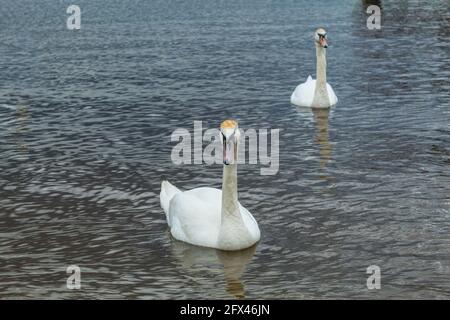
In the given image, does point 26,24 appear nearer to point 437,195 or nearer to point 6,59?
point 6,59

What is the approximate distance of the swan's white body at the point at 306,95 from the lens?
2594 centimetres

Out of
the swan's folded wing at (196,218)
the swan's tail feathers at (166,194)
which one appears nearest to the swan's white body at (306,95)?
the swan's tail feathers at (166,194)

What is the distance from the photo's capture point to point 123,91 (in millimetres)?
28484

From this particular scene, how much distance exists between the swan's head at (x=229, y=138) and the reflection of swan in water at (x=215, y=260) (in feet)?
4.93

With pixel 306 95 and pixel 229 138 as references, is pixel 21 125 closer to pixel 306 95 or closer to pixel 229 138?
pixel 306 95

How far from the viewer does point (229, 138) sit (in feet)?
48.3

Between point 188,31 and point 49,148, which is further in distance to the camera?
point 188,31

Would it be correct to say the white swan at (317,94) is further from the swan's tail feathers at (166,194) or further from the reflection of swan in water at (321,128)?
the swan's tail feathers at (166,194)

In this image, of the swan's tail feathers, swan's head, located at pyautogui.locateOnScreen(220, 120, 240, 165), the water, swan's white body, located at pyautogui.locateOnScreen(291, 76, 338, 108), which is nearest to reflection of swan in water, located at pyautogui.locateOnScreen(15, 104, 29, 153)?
the water

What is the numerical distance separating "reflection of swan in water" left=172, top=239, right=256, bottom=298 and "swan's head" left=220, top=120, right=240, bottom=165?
150 centimetres

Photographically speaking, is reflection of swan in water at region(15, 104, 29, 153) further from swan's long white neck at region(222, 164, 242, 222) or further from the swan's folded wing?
swan's long white neck at region(222, 164, 242, 222)

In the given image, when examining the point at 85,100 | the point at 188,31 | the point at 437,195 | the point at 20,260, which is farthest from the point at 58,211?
the point at 188,31

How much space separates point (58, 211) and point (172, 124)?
292 inches

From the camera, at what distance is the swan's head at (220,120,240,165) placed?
14.7 m
